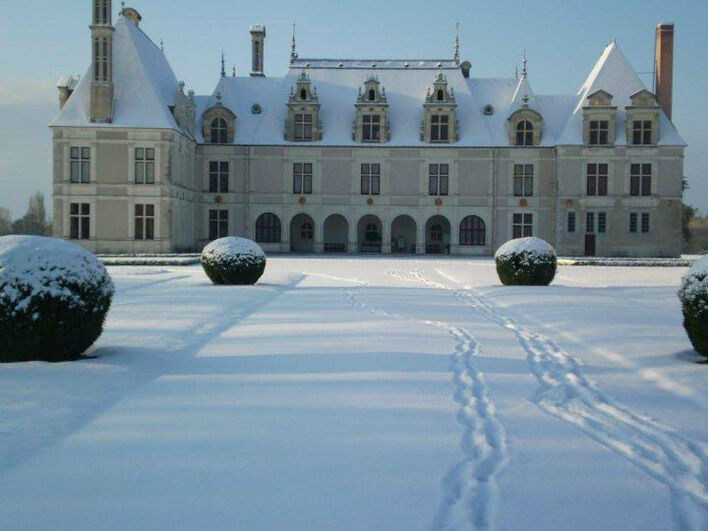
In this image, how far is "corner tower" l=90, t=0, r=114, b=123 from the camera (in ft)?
127

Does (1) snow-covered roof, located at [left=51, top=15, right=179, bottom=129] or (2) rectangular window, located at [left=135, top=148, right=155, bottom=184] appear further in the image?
(2) rectangular window, located at [left=135, top=148, right=155, bottom=184]

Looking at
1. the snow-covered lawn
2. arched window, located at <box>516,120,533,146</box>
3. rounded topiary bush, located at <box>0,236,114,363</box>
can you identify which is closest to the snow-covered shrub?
the snow-covered lawn

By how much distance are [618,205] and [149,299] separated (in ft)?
113

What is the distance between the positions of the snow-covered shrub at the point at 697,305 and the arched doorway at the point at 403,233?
3916 cm

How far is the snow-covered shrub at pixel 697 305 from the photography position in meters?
9.27

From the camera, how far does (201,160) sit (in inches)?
1812

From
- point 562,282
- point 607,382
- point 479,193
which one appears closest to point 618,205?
point 479,193

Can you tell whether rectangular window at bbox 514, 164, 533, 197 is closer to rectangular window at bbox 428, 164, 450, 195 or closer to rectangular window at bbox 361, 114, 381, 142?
rectangular window at bbox 428, 164, 450, 195

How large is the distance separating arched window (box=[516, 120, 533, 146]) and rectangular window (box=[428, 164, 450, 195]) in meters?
4.53

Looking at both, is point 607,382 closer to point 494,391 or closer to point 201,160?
point 494,391

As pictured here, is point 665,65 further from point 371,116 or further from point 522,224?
point 371,116

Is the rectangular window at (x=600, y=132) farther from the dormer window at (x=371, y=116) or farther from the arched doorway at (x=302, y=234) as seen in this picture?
the arched doorway at (x=302, y=234)

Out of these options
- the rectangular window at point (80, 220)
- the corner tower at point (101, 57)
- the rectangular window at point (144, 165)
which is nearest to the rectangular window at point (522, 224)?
the rectangular window at point (144, 165)

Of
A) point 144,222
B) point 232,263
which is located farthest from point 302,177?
point 232,263
